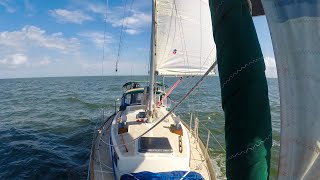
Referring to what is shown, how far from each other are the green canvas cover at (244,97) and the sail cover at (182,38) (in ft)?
29.6

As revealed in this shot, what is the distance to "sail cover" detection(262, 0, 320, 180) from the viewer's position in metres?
1.83

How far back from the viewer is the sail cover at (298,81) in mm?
1835

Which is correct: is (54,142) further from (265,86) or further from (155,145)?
(265,86)

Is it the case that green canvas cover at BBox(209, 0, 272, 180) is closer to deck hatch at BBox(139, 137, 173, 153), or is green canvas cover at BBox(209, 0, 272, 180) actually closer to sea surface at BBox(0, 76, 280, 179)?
deck hatch at BBox(139, 137, 173, 153)

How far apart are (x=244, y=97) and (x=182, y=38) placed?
418 inches

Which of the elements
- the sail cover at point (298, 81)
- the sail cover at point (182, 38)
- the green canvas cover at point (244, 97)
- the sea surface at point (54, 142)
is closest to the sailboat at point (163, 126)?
the sail cover at point (182, 38)

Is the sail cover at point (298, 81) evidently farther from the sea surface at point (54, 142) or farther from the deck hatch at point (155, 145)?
the sea surface at point (54, 142)

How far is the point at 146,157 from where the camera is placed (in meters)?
7.43

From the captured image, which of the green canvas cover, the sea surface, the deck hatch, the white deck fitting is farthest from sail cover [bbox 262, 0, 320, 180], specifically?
the sea surface

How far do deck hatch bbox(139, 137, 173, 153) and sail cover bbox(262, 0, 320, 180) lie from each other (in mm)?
5845

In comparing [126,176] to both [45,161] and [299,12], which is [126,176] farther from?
[45,161]

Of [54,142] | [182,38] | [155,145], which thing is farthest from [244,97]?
[54,142]

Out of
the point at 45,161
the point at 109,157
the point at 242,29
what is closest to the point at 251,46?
the point at 242,29

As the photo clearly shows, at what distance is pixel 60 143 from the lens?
59.2 ft
